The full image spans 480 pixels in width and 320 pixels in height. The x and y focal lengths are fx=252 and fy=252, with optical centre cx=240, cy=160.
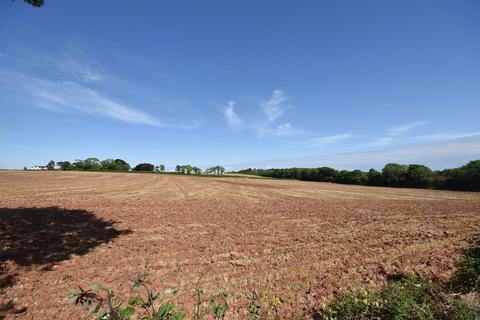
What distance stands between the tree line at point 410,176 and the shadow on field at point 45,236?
8043cm

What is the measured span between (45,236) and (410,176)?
294 feet

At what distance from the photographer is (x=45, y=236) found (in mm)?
10750

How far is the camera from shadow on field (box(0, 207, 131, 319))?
27.3 feet

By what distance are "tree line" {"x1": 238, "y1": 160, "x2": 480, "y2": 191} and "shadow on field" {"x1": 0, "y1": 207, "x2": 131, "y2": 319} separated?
→ 80.4 metres

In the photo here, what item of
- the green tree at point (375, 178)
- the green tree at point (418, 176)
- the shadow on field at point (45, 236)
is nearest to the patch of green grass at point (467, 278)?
the shadow on field at point (45, 236)

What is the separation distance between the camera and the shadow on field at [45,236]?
8320 mm

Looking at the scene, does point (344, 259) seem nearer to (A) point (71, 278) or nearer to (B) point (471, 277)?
(B) point (471, 277)

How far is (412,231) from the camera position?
1460 cm

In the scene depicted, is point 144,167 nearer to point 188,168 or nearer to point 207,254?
point 188,168

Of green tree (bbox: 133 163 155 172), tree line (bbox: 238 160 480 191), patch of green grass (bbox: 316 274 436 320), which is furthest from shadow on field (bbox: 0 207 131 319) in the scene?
green tree (bbox: 133 163 155 172)

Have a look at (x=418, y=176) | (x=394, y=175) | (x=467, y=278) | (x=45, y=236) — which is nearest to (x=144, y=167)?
(x=394, y=175)

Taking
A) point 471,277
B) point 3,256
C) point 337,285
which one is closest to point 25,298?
point 3,256

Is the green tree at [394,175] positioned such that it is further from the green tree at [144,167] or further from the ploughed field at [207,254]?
the green tree at [144,167]

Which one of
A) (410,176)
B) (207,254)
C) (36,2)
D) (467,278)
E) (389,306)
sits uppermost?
(36,2)
